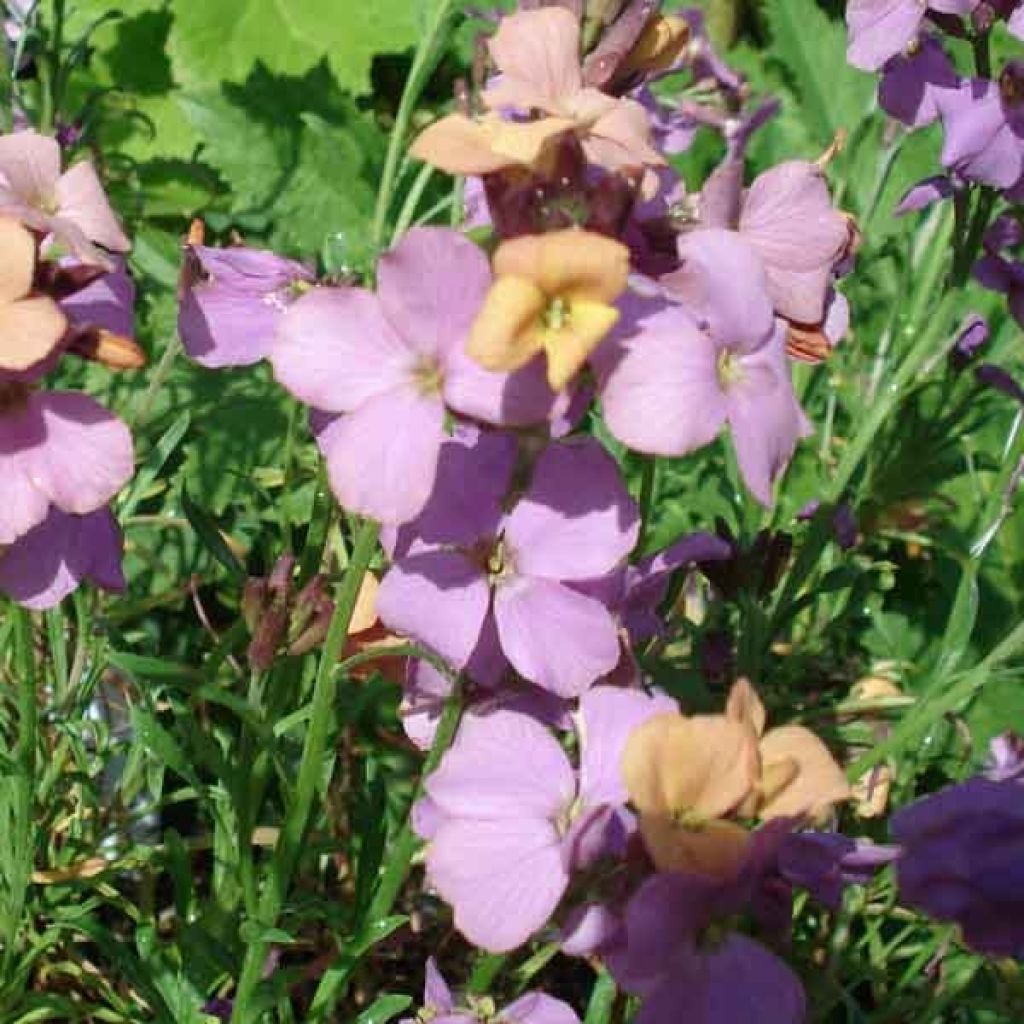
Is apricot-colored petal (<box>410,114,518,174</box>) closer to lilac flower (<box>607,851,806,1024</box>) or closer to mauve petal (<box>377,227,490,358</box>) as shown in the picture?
mauve petal (<box>377,227,490,358</box>)

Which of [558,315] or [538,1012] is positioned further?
[538,1012]

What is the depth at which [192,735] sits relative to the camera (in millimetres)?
1067

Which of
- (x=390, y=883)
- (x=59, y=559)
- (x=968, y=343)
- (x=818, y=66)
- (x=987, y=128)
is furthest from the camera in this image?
(x=818, y=66)

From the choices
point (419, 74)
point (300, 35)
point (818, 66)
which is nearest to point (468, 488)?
point (419, 74)

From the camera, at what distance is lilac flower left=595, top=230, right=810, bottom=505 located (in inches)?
Answer: 30.7

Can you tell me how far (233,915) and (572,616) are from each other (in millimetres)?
498

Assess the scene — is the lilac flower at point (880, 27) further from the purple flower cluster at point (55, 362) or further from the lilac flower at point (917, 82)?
the purple flower cluster at point (55, 362)

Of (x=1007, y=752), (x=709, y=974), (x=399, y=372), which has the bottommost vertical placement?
(x=1007, y=752)

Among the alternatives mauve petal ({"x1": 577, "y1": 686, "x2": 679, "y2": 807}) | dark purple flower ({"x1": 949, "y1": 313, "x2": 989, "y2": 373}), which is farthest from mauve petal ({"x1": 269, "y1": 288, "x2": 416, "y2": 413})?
dark purple flower ({"x1": 949, "y1": 313, "x2": 989, "y2": 373})

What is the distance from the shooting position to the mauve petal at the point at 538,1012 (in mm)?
959

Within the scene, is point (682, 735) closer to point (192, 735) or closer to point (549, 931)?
point (549, 931)

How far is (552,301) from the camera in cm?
73

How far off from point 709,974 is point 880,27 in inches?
37.1

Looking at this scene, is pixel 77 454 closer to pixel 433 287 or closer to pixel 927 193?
pixel 433 287
